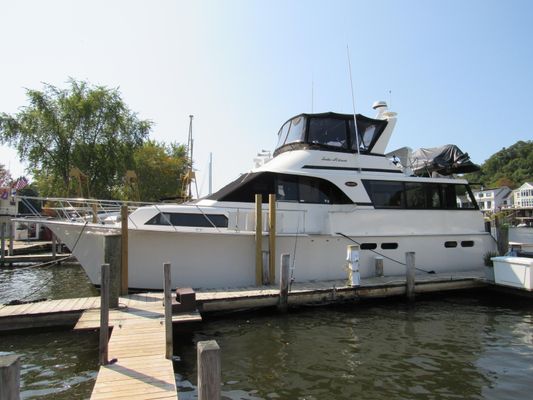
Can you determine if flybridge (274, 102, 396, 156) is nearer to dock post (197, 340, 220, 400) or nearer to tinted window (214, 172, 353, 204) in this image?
tinted window (214, 172, 353, 204)

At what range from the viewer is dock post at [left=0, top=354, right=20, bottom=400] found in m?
2.45

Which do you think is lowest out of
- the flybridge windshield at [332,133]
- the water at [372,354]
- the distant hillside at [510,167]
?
the water at [372,354]

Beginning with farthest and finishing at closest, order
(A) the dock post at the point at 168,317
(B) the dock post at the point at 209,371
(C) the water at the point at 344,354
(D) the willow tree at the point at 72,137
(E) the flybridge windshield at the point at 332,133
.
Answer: (D) the willow tree at the point at 72,137, (E) the flybridge windshield at the point at 332,133, (A) the dock post at the point at 168,317, (C) the water at the point at 344,354, (B) the dock post at the point at 209,371

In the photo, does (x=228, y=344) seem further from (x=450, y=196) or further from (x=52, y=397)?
(x=450, y=196)

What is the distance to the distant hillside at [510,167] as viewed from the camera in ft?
298

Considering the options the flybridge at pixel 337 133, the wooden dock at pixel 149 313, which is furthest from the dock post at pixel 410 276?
the flybridge at pixel 337 133

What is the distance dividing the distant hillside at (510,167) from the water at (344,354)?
90.6 meters

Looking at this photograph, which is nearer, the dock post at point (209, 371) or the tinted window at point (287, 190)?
the dock post at point (209, 371)

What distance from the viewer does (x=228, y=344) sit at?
21.6ft

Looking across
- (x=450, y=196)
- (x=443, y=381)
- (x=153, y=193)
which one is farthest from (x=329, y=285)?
(x=153, y=193)

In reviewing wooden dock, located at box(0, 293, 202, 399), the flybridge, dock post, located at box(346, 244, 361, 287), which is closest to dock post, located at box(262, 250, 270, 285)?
dock post, located at box(346, 244, 361, 287)

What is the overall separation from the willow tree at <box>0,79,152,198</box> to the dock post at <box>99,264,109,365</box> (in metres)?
21.3

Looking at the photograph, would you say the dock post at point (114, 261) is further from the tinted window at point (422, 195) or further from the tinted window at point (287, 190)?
the tinted window at point (422, 195)

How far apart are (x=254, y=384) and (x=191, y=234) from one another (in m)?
4.04
